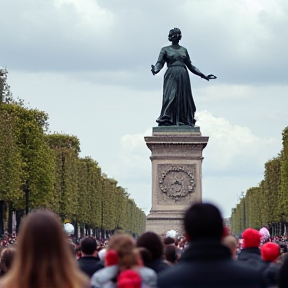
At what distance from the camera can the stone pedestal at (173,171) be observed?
44.3 metres

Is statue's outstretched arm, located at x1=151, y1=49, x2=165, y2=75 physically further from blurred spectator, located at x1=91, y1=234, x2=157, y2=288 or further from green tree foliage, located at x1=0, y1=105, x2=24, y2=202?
green tree foliage, located at x1=0, y1=105, x2=24, y2=202

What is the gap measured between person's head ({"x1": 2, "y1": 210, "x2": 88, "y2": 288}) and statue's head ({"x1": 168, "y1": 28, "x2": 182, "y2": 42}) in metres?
34.9

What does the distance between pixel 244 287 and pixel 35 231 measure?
1.68 metres

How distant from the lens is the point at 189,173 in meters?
44.4

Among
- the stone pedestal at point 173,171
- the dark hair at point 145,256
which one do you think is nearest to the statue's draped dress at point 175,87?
the stone pedestal at point 173,171

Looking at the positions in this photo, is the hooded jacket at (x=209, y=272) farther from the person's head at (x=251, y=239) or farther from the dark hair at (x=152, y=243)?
the person's head at (x=251, y=239)

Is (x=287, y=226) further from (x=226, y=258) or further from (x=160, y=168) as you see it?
(x=226, y=258)

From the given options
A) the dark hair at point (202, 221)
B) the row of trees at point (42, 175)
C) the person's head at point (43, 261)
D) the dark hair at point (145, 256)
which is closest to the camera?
the person's head at point (43, 261)

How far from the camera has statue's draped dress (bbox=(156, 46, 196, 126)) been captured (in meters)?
44.7

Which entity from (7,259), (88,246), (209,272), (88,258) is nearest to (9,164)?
(88,246)

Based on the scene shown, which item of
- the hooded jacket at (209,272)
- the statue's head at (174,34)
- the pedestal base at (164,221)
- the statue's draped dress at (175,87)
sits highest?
the statue's head at (174,34)

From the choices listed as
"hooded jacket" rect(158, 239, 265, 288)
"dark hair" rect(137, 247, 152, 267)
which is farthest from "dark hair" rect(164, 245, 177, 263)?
"hooded jacket" rect(158, 239, 265, 288)

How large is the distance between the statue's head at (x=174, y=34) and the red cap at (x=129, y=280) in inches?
1285

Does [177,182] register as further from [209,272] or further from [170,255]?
[209,272]
